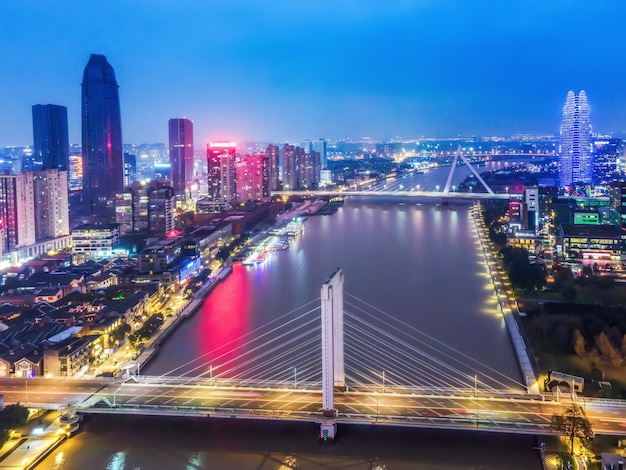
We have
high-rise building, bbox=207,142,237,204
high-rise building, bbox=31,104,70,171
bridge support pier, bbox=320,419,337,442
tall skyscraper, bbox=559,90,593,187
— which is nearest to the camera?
bridge support pier, bbox=320,419,337,442

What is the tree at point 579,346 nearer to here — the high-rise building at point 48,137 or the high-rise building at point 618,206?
the high-rise building at point 618,206

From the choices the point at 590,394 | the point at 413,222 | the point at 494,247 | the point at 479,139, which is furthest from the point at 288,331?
the point at 479,139

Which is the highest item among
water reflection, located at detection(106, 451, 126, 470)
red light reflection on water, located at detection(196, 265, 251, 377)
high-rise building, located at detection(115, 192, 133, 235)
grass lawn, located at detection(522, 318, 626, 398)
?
high-rise building, located at detection(115, 192, 133, 235)

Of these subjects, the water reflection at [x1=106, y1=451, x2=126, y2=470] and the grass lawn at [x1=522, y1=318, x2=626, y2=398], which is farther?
the grass lawn at [x1=522, y1=318, x2=626, y2=398]

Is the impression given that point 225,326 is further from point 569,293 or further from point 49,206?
point 49,206

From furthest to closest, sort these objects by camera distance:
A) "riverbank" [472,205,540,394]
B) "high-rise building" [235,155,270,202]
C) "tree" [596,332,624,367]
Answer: "high-rise building" [235,155,270,202]
"tree" [596,332,624,367]
"riverbank" [472,205,540,394]

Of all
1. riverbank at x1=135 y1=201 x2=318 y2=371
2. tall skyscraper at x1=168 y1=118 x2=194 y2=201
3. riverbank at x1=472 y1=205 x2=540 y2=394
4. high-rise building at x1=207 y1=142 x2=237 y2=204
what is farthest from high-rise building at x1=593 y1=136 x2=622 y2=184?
riverbank at x1=135 y1=201 x2=318 y2=371

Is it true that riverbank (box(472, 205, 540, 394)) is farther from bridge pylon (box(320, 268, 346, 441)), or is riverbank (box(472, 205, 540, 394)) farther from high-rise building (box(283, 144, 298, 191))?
high-rise building (box(283, 144, 298, 191))
